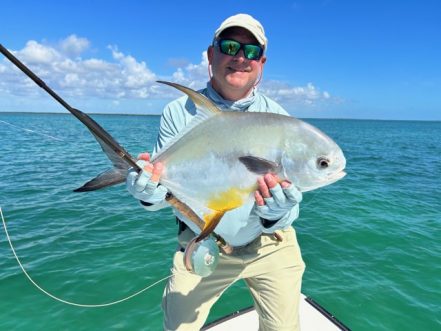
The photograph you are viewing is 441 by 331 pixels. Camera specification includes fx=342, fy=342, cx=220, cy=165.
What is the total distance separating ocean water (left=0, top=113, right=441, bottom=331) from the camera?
5.50 meters

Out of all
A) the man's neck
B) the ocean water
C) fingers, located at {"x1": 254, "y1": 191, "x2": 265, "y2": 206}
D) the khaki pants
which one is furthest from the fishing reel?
the ocean water

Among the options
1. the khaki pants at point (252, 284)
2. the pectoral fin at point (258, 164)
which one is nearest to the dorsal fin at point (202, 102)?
the pectoral fin at point (258, 164)

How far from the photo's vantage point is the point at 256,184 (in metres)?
2.37

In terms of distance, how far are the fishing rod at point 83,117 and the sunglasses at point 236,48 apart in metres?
1.30

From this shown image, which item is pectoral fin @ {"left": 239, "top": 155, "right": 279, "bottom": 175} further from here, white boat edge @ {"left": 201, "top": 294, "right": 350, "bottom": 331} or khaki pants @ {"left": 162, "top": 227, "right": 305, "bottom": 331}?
white boat edge @ {"left": 201, "top": 294, "right": 350, "bottom": 331}

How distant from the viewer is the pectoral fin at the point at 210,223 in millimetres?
2320

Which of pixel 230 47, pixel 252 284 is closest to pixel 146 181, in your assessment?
pixel 230 47

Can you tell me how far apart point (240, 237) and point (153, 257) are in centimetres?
459

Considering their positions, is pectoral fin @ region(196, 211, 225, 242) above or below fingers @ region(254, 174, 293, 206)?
below

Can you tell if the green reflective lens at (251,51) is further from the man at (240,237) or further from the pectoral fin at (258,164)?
the pectoral fin at (258,164)

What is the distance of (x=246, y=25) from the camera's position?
2.89 metres

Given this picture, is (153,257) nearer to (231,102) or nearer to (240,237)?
(240,237)

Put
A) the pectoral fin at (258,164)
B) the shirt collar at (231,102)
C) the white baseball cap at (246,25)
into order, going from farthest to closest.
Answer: the shirt collar at (231,102), the white baseball cap at (246,25), the pectoral fin at (258,164)

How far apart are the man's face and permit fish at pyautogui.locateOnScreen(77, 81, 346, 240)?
2.33ft
